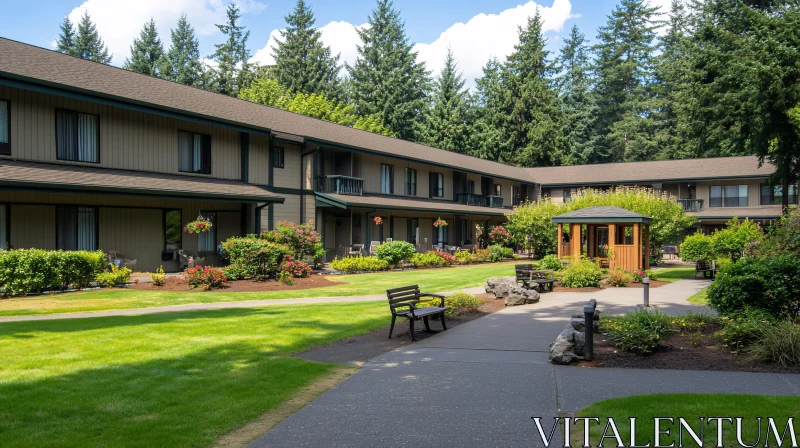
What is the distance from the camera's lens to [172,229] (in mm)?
22750

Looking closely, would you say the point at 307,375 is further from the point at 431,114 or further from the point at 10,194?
the point at 431,114

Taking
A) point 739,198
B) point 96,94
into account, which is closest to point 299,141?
point 96,94

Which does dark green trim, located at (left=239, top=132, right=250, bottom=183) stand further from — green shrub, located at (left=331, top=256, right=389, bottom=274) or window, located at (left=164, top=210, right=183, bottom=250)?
green shrub, located at (left=331, top=256, right=389, bottom=274)

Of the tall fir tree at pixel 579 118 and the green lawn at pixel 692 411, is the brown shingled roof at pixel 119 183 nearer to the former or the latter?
the green lawn at pixel 692 411

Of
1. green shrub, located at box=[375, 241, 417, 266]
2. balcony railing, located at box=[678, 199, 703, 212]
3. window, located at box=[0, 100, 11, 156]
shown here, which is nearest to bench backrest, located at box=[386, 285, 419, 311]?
window, located at box=[0, 100, 11, 156]

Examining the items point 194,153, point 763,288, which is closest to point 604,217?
point 763,288

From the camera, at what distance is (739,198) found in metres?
42.2

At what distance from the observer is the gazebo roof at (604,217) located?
76.3ft

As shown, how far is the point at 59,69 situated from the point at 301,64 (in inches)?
1950

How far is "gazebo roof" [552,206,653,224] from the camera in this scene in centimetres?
2327

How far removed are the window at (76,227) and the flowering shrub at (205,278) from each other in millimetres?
4529

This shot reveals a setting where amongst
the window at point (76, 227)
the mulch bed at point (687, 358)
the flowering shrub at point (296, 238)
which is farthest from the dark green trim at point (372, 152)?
the mulch bed at point (687, 358)

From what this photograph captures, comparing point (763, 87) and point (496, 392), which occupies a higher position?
point (763, 87)

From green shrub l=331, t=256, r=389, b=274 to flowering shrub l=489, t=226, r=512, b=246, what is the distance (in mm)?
12361
